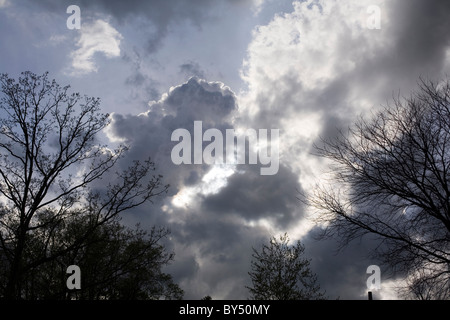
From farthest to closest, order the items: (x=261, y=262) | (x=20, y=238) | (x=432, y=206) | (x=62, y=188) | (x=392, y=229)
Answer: (x=261, y=262), (x=62, y=188), (x=20, y=238), (x=392, y=229), (x=432, y=206)

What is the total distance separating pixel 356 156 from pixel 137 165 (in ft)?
32.9

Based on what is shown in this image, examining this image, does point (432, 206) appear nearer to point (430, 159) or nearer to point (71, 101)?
point (430, 159)

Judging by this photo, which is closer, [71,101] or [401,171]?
[401,171]

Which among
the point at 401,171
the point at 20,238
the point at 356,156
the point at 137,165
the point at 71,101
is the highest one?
the point at 71,101

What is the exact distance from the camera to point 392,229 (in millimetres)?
9898

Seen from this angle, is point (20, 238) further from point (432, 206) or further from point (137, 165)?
point (432, 206)
